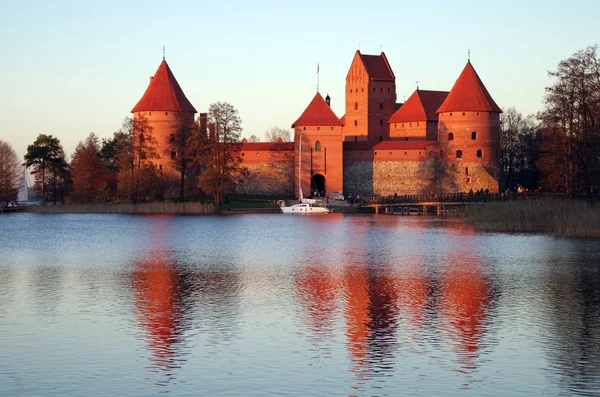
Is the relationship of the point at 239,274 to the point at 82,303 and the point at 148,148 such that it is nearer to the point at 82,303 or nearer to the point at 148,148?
the point at 82,303

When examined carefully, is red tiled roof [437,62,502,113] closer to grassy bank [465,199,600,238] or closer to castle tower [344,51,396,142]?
castle tower [344,51,396,142]

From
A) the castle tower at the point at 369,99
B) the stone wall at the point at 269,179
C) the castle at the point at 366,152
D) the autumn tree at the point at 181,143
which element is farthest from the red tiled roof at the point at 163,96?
the castle tower at the point at 369,99

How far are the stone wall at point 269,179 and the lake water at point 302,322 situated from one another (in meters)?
33.4

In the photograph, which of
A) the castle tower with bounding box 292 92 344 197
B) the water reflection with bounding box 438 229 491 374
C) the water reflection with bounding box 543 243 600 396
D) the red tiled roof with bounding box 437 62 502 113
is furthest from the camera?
the castle tower with bounding box 292 92 344 197

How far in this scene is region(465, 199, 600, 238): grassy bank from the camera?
26844 millimetres

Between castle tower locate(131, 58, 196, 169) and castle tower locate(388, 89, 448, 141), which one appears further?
castle tower locate(388, 89, 448, 141)

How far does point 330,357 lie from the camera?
1041cm

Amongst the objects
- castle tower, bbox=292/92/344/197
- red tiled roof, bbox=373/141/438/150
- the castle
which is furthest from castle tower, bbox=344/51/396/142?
castle tower, bbox=292/92/344/197

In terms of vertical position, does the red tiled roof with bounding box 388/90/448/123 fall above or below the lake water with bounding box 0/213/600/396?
above

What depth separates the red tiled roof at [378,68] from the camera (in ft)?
216

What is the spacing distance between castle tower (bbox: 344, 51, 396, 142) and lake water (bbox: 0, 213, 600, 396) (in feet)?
134

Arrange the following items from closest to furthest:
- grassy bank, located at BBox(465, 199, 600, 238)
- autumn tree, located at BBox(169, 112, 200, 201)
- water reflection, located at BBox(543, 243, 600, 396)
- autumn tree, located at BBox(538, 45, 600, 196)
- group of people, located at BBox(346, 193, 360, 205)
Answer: water reflection, located at BBox(543, 243, 600, 396) → grassy bank, located at BBox(465, 199, 600, 238) → autumn tree, located at BBox(538, 45, 600, 196) → autumn tree, located at BBox(169, 112, 200, 201) → group of people, located at BBox(346, 193, 360, 205)

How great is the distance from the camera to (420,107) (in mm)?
62719

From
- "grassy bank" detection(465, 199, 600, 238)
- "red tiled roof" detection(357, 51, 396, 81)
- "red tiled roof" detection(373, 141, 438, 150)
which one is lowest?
"grassy bank" detection(465, 199, 600, 238)
